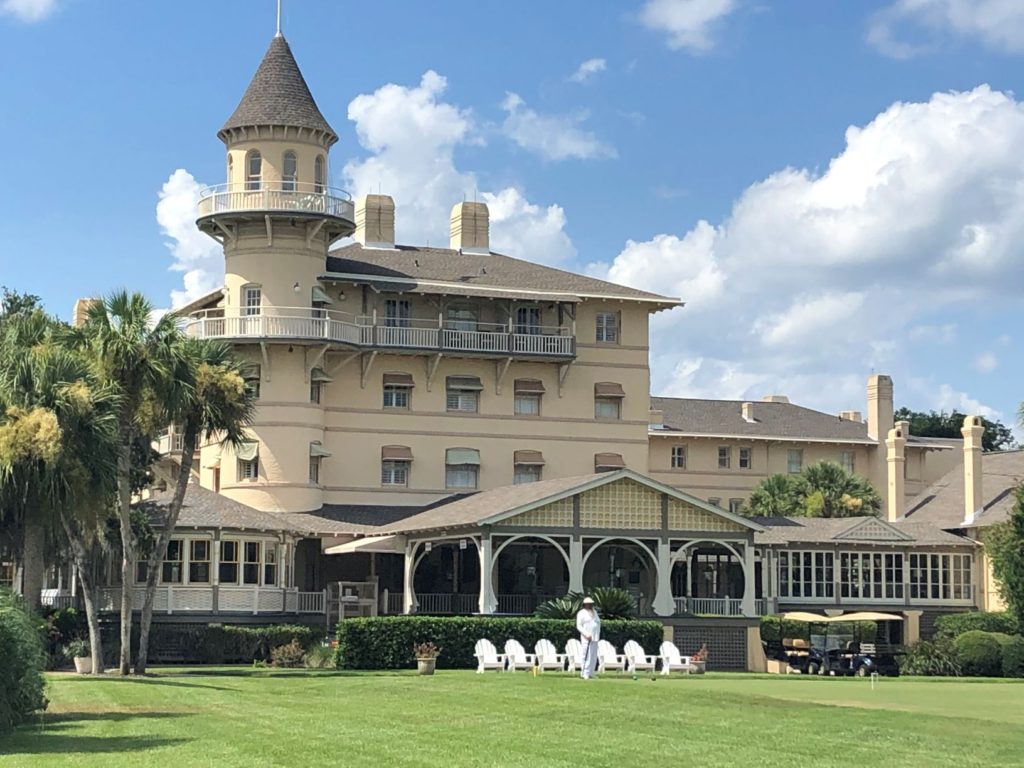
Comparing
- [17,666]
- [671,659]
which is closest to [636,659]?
[671,659]

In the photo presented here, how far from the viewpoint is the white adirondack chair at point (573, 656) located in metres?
38.3

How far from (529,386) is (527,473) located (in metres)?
3.21

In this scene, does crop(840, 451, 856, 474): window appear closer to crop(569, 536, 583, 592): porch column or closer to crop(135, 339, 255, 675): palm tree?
crop(569, 536, 583, 592): porch column

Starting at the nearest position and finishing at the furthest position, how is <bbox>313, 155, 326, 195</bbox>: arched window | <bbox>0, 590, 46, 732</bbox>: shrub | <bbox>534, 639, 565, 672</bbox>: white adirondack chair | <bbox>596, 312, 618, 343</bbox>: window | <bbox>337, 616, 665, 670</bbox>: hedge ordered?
<bbox>0, 590, 46, 732</bbox>: shrub → <bbox>534, 639, 565, 672</bbox>: white adirondack chair → <bbox>337, 616, 665, 670</bbox>: hedge → <bbox>313, 155, 326, 195</bbox>: arched window → <bbox>596, 312, 618, 343</bbox>: window

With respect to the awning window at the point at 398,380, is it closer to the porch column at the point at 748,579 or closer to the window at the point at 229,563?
the window at the point at 229,563

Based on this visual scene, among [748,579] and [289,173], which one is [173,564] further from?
[748,579]

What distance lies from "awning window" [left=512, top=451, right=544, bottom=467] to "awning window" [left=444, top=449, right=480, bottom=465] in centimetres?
149

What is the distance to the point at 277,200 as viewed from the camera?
58.9 meters

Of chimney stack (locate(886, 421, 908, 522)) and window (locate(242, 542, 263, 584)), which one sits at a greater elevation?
chimney stack (locate(886, 421, 908, 522))

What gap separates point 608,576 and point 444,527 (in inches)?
474

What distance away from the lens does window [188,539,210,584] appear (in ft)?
166

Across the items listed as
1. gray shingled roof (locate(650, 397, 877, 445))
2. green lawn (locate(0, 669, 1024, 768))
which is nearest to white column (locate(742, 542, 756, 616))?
green lawn (locate(0, 669, 1024, 768))

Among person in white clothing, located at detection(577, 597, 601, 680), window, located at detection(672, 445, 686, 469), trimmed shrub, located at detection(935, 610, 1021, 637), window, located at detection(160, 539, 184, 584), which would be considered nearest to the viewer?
person in white clothing, located at detection(577, 597, 601, 680)

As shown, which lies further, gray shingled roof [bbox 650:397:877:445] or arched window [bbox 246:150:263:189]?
gray shingled roof [bbox 650:397:877:445]
